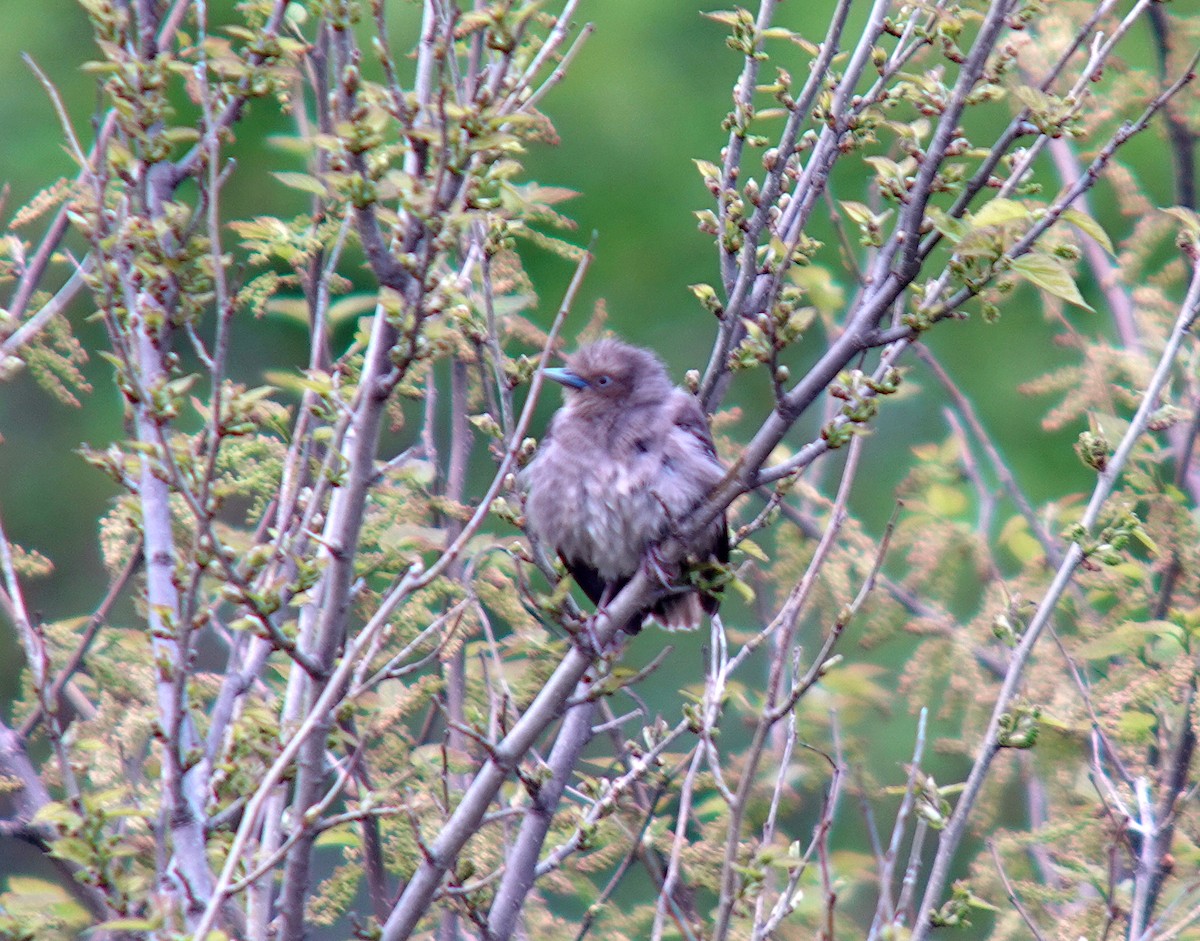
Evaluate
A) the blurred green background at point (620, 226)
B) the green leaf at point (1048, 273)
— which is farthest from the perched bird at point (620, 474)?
the blurred green background at point (620, 226)

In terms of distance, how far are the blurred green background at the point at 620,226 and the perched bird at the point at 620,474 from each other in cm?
465

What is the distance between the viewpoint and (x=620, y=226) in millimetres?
9742

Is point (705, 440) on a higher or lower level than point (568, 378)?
lower

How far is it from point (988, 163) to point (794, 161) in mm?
1140

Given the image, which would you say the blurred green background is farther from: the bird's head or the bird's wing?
the bird's wing

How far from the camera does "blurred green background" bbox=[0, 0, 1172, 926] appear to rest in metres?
9.33

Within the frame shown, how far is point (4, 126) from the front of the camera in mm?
9562

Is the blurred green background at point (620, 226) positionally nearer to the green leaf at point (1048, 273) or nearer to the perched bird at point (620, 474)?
the perched bird at point (620, 474)

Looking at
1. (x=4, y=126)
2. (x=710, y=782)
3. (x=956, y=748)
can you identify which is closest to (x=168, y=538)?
(x=710, y=782)

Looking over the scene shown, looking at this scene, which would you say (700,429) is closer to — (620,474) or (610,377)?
(620,474)

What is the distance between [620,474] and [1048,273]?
6.15 feet

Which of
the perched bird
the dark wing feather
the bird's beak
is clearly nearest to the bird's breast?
the perched bird

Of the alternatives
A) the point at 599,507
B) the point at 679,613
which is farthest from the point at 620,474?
the point at 679,613

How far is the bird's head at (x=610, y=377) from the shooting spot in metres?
4.52
